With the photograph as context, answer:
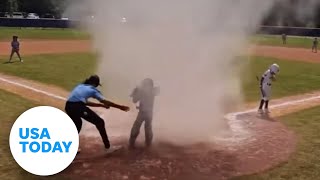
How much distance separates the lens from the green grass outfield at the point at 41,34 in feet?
163

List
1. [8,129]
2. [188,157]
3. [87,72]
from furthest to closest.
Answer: [87,72]
[8,129]
[188,157]

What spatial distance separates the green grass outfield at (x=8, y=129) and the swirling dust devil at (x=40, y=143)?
1.17 metres

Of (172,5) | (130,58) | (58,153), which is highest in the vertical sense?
(172,5)

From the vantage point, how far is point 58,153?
838 cm

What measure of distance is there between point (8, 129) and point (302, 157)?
7525 mm

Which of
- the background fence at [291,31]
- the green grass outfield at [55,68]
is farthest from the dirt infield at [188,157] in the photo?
the background fence at [291,31]

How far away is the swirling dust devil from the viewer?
8.27m

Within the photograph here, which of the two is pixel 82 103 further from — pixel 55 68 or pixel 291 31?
pixel 291 31

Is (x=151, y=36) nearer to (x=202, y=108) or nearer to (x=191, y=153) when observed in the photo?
(x=202, y=108)

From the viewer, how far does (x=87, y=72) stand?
24859 millimetres

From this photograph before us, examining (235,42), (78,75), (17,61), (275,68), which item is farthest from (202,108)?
(17,61)

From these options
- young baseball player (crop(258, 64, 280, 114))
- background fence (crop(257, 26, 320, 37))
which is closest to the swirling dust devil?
young baseball player (crop(258, 64, 280, 114))

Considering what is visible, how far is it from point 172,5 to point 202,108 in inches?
121

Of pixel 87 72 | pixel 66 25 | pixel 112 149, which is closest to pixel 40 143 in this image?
pixel 112 149
